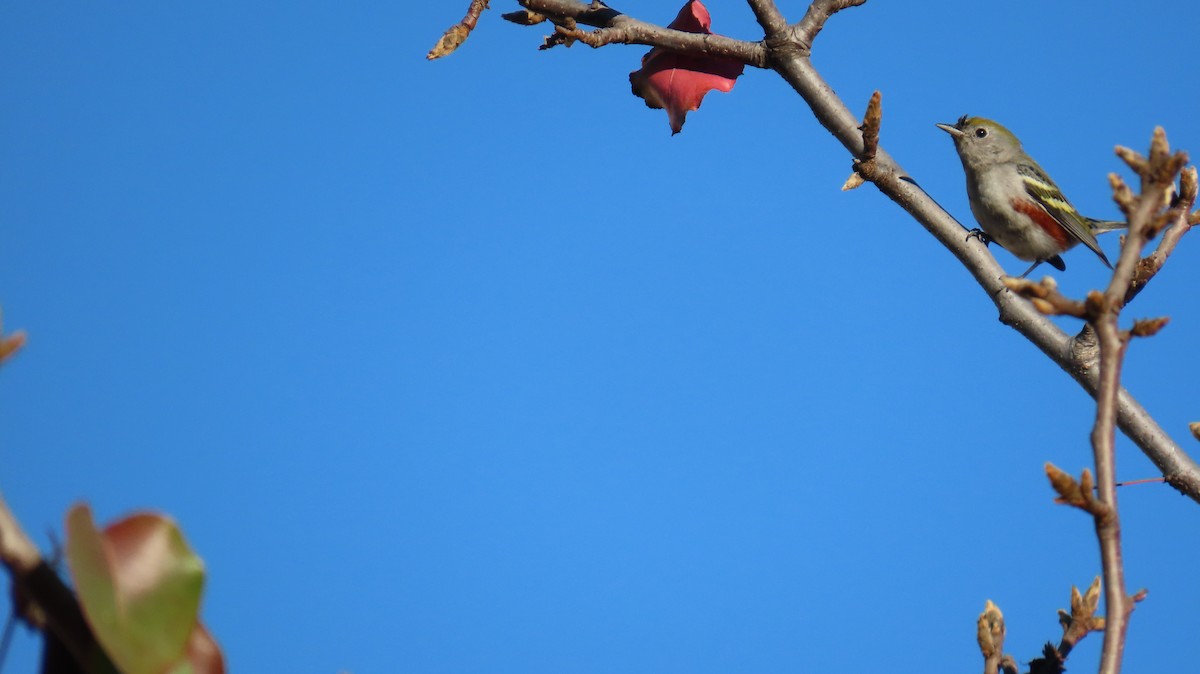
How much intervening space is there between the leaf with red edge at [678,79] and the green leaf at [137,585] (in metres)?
3.03

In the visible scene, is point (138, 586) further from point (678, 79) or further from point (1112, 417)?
point (678, 79)

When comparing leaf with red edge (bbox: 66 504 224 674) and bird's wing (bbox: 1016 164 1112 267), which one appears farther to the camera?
bird's wing (bbox: 1016 164 1112 267)

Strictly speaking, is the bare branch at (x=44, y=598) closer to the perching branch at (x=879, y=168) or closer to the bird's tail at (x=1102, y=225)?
the perching branch at (x=879, y=168)

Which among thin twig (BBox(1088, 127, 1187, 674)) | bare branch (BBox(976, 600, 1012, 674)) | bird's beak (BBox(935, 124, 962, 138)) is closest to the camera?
thin twig (BBox(1088, 127, 1187, 674))

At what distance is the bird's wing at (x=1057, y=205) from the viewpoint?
7.76m

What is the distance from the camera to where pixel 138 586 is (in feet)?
2.86

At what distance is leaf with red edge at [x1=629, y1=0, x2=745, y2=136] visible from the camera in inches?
145

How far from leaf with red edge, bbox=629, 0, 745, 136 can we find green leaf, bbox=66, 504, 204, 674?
3.03 metres

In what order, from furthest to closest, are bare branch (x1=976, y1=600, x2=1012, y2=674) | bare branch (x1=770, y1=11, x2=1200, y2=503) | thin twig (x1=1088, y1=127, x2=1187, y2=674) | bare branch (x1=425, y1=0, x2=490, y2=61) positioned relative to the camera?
bare branch (x1=425, y1=0, x2=490, y2=61)
bare branch (x1=770, y1=11, x2=1200, y2=503)
bare branch (x1=976, y1=600, x2=1012, y2=674)
thin twig (x1=1088, y1=127, x2=1187, y2=674)

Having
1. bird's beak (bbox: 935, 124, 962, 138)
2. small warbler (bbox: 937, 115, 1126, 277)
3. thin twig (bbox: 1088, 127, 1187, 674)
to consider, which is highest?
bird's beak (bbox: 935, 124, 962, 138)

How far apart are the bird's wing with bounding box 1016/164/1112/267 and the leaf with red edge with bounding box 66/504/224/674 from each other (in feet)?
25.7

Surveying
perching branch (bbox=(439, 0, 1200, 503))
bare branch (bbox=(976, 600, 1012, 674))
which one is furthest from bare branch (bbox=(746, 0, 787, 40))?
bare branch (bbox=(976, 600, 1012, 674))

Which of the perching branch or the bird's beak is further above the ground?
the bird's beak

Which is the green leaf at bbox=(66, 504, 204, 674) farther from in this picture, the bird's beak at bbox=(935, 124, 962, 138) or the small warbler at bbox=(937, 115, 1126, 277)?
the bird's beak at bbox=(935, 124, 962, 138)
